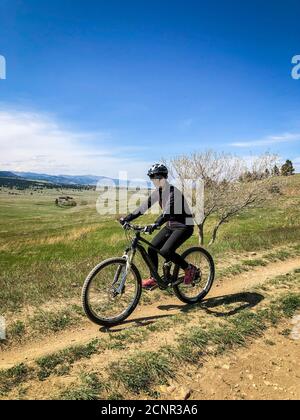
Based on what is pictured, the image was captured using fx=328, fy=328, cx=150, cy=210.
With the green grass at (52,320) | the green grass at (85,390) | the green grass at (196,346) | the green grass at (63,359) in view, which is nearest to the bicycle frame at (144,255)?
the green grass at (196,346)

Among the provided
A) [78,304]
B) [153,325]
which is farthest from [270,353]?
[78,304]

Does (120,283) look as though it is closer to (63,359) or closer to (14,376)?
(63,359)

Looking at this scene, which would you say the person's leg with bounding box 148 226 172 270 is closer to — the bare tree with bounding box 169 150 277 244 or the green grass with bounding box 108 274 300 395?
the green grass with bounding box 108 274 300 395

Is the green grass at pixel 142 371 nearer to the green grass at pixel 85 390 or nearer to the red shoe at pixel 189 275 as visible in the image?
the green grass at pixel 85 390

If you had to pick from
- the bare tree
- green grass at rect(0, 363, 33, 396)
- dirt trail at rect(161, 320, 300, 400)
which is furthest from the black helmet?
the bare tree

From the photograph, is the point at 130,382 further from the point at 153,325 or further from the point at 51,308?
the point at 51,308

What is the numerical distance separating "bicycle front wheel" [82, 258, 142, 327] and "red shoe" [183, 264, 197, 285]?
51.4 inches

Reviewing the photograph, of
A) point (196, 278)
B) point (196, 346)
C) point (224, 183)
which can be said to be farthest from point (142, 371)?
point (224, 183)

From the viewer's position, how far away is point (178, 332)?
6625mm

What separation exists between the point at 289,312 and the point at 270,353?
7.14 ft

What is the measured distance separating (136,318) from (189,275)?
5.57 feet

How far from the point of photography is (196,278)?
840 centimetres

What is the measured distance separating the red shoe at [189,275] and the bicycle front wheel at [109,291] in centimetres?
131

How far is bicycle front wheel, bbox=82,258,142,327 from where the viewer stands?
6634 mm
